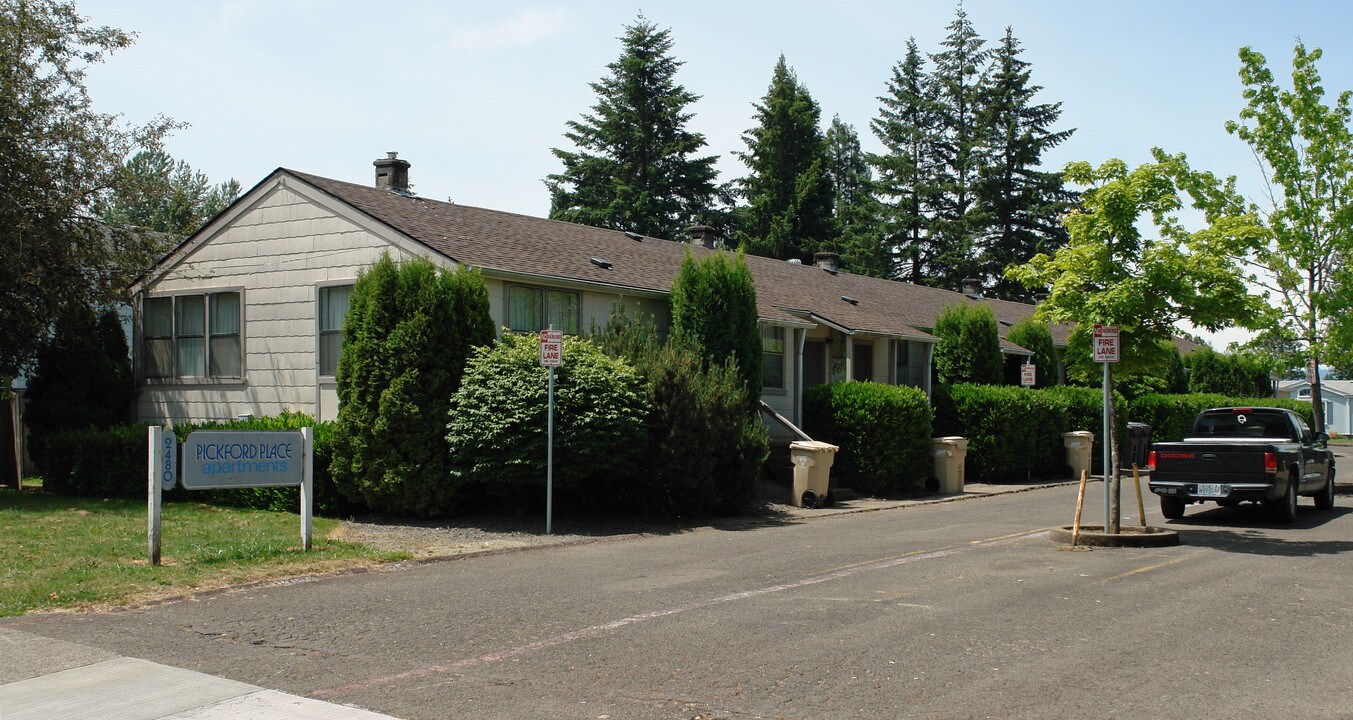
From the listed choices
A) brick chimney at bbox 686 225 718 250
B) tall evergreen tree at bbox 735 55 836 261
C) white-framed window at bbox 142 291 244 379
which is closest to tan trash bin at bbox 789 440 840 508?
white-framed window at bbox 142 291 244 379

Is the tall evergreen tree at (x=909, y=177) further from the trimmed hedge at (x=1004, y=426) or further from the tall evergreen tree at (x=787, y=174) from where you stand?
the trimmed hedge at (x=1004, y=426)

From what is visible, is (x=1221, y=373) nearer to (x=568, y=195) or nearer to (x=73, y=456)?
(x=568, y=195)

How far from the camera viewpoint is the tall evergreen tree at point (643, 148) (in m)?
50.8

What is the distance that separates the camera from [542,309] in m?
18.8

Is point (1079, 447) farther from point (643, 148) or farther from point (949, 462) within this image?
point (643, 148)

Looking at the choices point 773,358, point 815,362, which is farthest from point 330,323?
point 815,362

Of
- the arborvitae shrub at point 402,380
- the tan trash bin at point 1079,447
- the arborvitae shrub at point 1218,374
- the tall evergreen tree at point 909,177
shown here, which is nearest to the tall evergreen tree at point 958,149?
the tall evergreen tree at point 909,177

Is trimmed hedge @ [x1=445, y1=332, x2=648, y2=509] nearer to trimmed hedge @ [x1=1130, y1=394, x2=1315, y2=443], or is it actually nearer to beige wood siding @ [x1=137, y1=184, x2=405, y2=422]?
beige wood siding @ [x1=137, y1=184, x2=405, y2=422]

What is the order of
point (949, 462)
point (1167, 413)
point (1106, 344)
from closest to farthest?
point (1106, 344), point (949, 462), point (1167, 413)

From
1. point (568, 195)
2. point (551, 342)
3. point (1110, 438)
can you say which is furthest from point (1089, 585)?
point (568, 195)

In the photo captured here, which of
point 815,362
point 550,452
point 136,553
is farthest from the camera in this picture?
point 815,362

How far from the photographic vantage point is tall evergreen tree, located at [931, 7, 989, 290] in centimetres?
5606

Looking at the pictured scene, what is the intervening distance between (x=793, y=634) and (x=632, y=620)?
4.39ft

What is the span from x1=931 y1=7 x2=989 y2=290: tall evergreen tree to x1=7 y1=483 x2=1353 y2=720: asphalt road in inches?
1742
